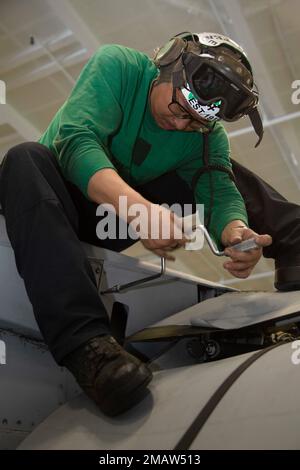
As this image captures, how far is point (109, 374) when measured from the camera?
0.65 metres

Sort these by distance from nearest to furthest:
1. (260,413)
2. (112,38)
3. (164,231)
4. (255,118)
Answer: (260,413) < (164,231) < (255,118) < (112,38)

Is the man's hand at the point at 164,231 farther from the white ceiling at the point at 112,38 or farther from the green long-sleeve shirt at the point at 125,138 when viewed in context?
the white ceiling at the point at 112,38

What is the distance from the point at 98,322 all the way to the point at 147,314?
41 cm

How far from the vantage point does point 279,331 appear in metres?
0.90

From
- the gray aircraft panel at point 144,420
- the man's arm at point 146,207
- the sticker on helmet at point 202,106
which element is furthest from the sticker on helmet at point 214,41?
the gray aircraft panel at point 144,420

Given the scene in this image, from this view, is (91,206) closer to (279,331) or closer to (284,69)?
(279,331)

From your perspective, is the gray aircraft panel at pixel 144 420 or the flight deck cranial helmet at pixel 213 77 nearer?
the gray aircraft panel at pixel 144 420

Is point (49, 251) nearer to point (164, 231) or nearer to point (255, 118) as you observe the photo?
point (164, 231)

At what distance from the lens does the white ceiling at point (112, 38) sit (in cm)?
251

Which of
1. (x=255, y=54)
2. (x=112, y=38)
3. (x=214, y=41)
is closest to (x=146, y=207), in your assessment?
(x=214, y=41)

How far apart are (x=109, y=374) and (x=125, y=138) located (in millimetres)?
594

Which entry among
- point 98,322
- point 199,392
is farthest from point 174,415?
point 98,322

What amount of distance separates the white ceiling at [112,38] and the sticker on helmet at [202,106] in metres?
1.78

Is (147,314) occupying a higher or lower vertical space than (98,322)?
lower
